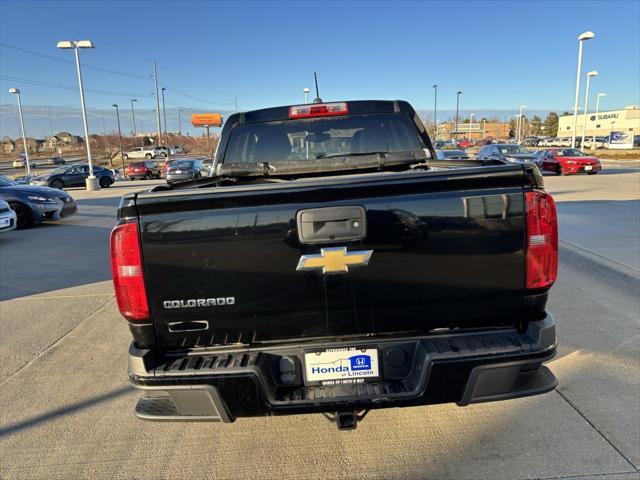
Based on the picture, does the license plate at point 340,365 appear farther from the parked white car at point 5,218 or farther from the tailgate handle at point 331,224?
the parked white car at point 5,218

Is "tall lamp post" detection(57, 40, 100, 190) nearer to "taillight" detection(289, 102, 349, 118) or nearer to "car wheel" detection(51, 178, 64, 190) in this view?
"car wheel" detection(51, 178, 64, 190)

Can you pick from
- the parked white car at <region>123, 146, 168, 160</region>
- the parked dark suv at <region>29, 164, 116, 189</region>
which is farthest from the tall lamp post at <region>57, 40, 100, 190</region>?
the parked white car at <region>123, 146, 168, 160</region>

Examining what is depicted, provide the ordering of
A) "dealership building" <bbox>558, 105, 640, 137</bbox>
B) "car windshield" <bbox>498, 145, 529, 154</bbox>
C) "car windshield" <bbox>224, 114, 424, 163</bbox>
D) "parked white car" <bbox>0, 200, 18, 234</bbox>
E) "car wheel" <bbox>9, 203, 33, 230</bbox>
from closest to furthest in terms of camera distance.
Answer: "car windshield" <bbox>224, 114, 424, 163</bbox>, "parked white car" <bbox>0, 200, 18, 234</bbox>, "car wheel" <bbox>9, 203, 33, 230</bbox>, "car windshield" <bbox>498, 145, 529, 154</bbox>, "dealership building" <bbox>558, 105, 640, 137</bbox>

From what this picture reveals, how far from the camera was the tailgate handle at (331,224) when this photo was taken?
6.86 ft

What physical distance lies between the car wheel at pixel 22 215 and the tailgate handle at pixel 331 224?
38.8 feet

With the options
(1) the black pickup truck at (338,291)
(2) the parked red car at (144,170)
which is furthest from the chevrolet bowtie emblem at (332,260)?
(2) the parked red car at (144,170)

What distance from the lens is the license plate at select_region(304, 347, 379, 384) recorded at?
A: 223 cm

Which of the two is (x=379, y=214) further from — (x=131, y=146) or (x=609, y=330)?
(x=131, y=146)

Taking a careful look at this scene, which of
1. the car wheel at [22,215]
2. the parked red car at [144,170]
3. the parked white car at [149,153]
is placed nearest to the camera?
the car wheel at [22,215]

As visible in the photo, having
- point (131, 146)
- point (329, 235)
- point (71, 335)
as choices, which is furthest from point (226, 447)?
point (131, 146)

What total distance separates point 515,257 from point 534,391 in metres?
→ 0.71

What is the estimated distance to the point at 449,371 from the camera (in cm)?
217

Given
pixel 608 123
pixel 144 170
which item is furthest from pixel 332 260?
pixel 608 123

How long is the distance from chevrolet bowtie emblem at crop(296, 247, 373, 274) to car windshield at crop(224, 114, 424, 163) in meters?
1.99
